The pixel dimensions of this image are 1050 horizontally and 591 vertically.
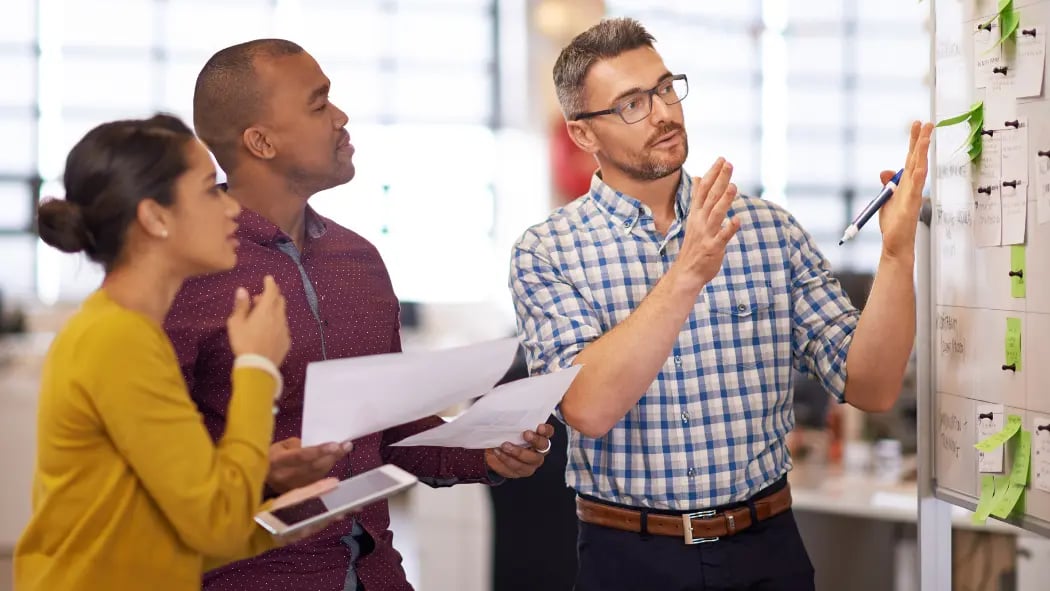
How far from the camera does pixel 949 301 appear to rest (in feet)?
6.61

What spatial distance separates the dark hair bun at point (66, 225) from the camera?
1.35 meters

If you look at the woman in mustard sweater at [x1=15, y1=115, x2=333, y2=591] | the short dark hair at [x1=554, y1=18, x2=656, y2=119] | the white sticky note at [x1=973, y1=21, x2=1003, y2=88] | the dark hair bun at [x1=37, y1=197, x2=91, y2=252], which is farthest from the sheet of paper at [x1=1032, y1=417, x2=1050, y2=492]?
the dark hair bun at [x1=37, y1=197, x2=91, y2=252]

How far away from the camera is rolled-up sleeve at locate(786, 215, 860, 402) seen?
1978mm

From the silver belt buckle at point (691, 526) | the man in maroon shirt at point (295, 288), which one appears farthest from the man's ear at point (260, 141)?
the silver belt buckle at point (691, 526)

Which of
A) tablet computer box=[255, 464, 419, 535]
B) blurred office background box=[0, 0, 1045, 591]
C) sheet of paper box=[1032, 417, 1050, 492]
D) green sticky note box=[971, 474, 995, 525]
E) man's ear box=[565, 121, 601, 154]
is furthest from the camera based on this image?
blurred office background box=[0, 0, 1045, 591]

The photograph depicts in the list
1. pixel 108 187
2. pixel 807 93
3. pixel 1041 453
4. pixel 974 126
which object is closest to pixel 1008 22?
pixel 974 126

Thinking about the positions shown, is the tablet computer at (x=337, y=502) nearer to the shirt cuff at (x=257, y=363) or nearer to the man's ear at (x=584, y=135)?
the shirt cuff at (x=257, y=363)

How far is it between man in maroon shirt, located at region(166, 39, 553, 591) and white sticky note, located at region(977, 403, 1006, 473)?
74 cm

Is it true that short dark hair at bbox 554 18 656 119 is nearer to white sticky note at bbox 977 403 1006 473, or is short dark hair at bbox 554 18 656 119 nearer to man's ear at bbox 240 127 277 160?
man's ear at bbox 240 127 277 160

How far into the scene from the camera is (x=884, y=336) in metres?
1.90

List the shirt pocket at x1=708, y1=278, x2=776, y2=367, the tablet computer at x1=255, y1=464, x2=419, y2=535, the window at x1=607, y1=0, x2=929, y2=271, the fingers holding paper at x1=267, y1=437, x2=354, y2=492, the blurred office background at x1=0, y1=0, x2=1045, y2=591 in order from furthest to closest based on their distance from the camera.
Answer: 1. the window at x1=607, y1=0, x2=929, y2=271
2. the blurred office background at x1=0, y1=0, x2=1045, y2=591
3. the shirt pocket at x1=708, y1=278, x2=776, y2=367
4. the fingers holding paper at x1=267, y1=437, x2=354, y2=492
5. the tablet computer at x1=255, y1=464, x2=419, y2=535

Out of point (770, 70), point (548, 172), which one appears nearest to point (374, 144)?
point (548, 172)

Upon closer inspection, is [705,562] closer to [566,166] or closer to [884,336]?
[884,336]

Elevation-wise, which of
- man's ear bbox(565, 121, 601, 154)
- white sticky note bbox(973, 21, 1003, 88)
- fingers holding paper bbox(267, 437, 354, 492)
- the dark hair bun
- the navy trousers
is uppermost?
white sticky note bbox(973, 21, 1003, 88)
